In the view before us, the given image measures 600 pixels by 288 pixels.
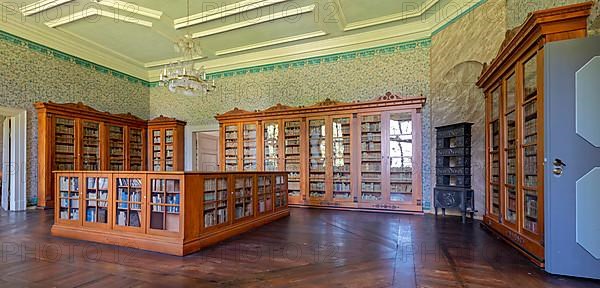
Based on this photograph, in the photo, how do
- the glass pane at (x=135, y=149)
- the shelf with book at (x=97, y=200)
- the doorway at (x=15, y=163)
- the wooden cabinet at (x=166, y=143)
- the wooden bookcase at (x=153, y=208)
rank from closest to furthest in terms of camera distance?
the wooden bookcase at (x=153, y=208)
the shelf with book at (x=97, y=200)
the doorway at (x=15, y=163)
the glass pane at (x=135, y=149)
the wooden cabinet at (x=166, y=143)

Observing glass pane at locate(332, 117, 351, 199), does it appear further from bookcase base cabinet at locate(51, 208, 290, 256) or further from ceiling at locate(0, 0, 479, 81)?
bookcase base cabinet at locate(51, 208, 290, 256)

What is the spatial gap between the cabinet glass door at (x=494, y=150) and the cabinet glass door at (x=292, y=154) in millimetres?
3830

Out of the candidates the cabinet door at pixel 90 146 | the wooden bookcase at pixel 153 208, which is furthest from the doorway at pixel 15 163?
the wooden bookcase at pixel 153 208

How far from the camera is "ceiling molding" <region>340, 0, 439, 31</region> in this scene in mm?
5957

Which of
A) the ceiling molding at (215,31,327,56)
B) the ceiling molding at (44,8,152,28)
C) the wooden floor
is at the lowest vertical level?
the wooden floor

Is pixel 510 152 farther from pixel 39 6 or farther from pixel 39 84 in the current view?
pixel 39 84

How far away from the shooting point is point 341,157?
676 cm

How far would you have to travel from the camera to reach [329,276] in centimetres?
267

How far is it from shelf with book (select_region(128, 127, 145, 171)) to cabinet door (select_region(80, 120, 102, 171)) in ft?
3.13

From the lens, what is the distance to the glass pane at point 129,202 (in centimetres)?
367

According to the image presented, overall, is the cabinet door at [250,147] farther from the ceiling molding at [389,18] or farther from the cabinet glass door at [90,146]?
the cabinet glass door at [90,146]

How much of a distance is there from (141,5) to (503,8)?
629 cm

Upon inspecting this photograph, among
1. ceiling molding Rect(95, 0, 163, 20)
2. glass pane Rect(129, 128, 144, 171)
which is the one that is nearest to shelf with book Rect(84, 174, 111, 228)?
ceiling molding Rect(95, 0, 163, 20)

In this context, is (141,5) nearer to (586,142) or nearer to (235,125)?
(235,125)
